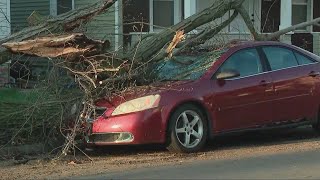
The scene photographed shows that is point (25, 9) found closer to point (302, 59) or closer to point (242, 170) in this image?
point (302, 59)

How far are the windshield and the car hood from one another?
0.30m

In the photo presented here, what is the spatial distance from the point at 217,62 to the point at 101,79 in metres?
1.78

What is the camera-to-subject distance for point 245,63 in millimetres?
9562

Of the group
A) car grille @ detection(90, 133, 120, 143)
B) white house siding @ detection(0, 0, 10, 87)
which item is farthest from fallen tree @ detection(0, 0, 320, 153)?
white house siding @ detection(0, 0, 10, 87)

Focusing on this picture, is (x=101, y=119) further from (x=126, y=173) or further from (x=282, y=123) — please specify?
(x=282, y=123)

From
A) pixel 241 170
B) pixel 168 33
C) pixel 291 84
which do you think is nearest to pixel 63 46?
pixel 168 33

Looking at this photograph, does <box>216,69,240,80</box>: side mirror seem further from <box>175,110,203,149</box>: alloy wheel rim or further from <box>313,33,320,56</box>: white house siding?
<box>313,33,320,56</box>: white house siding

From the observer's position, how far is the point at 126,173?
24.8 feet

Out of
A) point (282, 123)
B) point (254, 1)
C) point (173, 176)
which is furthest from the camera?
point (254, 1)

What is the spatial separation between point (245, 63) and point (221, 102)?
87 cm

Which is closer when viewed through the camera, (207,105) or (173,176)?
Result: (173,176)

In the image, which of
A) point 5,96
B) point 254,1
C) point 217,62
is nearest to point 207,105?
point 217,62

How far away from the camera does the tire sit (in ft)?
28.5

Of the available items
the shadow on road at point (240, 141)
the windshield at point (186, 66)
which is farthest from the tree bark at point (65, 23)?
the shadow on road at point (240, 141)
